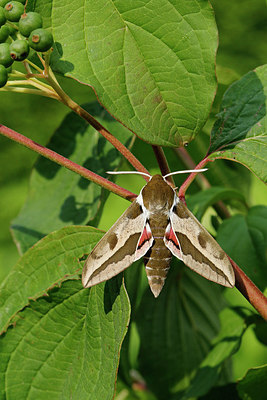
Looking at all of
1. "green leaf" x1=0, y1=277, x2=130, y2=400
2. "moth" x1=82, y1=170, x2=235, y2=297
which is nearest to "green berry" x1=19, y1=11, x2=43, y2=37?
"moth" x1=82, y1=170, x2=235, y2=297

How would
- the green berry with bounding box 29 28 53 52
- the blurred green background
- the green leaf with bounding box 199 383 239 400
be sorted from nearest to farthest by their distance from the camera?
the green berry with bounding box 29 28 53 52, the green leaf with bounding box 199 383 239 400, the blurred green background

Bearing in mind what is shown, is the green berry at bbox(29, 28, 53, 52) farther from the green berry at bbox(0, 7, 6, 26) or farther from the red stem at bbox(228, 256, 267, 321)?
the red stem at bbox(228, 256, 267, 321)

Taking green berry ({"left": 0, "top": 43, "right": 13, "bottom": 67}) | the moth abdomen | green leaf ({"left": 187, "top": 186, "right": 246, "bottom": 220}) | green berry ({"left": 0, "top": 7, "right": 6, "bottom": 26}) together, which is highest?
green berry ({"left": 0, "top": 7, "right": 6, "bottom": 26})

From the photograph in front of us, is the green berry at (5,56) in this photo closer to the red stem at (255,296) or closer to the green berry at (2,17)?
the green berry at (2,17)

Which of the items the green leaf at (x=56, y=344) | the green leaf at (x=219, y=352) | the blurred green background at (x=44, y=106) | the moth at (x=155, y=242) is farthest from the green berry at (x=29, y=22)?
the blurred green background at (x=44, y=106)

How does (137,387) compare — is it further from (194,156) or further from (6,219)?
(6,219)

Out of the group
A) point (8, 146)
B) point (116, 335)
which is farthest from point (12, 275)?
point (8, 146)
